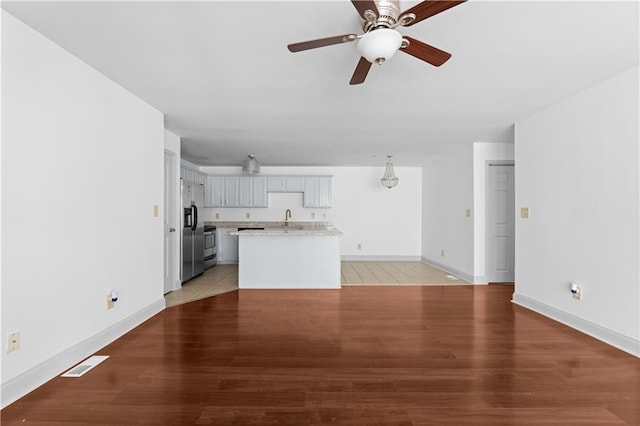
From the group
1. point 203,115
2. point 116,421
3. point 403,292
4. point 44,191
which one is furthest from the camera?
point 403,292

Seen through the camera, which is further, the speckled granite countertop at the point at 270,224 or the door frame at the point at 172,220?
the speckled granite countertop at the point at 270,224

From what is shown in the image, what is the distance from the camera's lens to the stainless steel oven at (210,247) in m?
6.53

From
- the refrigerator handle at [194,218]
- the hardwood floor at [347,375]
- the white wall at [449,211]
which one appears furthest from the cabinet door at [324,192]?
the hardwood floor at [347,375]

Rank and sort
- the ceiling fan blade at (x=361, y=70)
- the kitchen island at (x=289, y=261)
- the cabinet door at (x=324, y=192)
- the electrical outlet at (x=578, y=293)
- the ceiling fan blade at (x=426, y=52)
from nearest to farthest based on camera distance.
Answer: the ceiling fan blade at (x=426, y=52), the ceiling fan blade at (x=361, y=70), the electrical outlet at (x=578, y=293), the kitchen island at (x=289, y=261), the cabinet door at (x=324, y=192)

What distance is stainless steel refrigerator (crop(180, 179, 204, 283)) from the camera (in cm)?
511

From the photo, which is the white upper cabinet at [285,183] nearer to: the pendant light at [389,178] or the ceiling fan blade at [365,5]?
the pendant light at [389,178]

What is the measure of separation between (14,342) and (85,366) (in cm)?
60

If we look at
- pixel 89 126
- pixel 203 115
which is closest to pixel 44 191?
pixel 89 126

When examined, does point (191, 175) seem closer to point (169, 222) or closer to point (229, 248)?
point (169, 222)

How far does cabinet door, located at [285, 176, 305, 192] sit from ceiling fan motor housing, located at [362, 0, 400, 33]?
19.0ft

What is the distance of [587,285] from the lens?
3.12m

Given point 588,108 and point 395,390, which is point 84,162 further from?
point 588,108

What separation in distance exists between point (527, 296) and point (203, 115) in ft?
15.6

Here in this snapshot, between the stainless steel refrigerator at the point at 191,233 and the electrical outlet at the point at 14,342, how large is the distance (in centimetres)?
306
